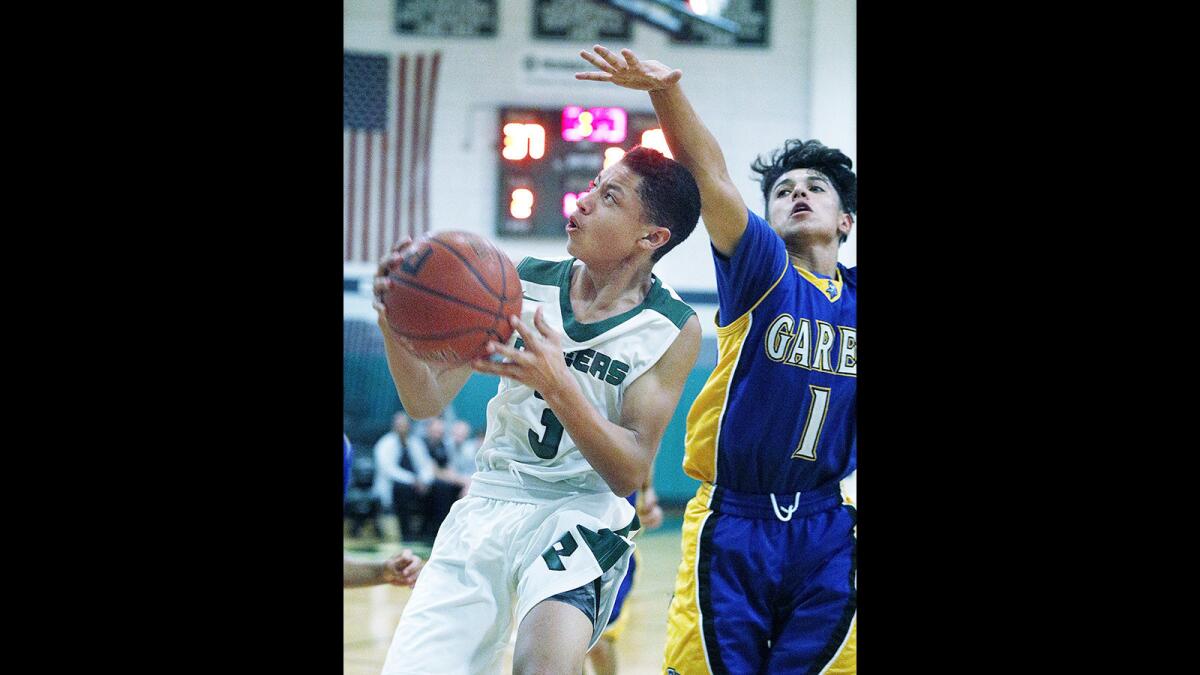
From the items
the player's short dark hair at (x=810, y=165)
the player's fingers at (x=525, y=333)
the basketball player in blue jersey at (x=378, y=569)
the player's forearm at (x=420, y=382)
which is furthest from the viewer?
the player's short dark hair at (x=810, y=165)

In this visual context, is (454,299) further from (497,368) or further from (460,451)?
(460,451)

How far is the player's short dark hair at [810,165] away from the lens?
3570mm

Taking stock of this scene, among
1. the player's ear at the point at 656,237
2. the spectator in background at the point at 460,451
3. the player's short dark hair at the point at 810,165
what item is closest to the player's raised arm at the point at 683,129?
the player's ear at the point at 656,237

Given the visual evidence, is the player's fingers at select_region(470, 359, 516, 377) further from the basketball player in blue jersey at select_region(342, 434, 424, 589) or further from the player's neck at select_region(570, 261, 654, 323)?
the basketball player in blue jersey at select_region(342, 434, 424, 589)

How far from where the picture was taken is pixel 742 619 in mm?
3428

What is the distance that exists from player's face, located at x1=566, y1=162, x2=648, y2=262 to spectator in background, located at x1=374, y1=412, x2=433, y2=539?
1.31 meters

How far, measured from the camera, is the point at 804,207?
360 cm

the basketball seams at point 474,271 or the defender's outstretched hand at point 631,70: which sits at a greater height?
the defender's outstretched hand at point 631,70

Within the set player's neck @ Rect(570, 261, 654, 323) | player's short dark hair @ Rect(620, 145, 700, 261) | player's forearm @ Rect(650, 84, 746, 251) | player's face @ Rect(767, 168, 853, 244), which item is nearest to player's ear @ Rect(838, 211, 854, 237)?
player's face @ Rect(767, 168, 853, 244)

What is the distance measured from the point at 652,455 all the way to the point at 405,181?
48.2 inches

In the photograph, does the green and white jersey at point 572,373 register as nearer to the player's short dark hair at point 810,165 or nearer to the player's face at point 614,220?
the player's face at point 614,220

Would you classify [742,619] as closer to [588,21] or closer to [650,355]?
[650,355]

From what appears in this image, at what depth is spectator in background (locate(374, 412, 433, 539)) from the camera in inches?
176

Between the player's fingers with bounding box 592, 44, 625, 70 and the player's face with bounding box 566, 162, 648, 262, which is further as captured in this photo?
the player's face with bounding box 566, 162, 648, 262
